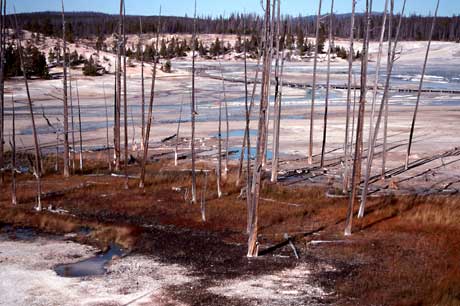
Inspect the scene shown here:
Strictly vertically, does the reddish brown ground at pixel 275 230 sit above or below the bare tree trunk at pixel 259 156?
below

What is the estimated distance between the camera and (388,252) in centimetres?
1301

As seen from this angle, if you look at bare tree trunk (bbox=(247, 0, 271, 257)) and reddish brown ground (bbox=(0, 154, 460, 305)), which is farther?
bare tree trunk (bbox=(247, 0, 271, 257))

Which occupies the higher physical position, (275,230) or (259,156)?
(259,156)

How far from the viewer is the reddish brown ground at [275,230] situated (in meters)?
11.2

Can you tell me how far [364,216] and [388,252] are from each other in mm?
2741

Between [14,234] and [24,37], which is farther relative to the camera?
[24,37]

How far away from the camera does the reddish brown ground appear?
11.2 meters

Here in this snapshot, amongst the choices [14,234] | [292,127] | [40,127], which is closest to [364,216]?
[14,234]

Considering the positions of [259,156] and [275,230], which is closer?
[259,156]

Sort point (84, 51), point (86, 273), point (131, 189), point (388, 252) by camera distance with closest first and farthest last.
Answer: point (86, 273) < point (388, 252) < point (131, 189) < point (84, 51)

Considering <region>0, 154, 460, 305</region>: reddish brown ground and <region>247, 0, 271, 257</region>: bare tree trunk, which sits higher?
<region>247, 0, 271, 257</region>: bare tree trunk

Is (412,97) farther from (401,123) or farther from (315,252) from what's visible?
(315,252)

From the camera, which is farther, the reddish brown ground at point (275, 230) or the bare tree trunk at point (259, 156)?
the bare tree trunk at point (259, 156)

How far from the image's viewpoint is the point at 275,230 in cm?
1470
